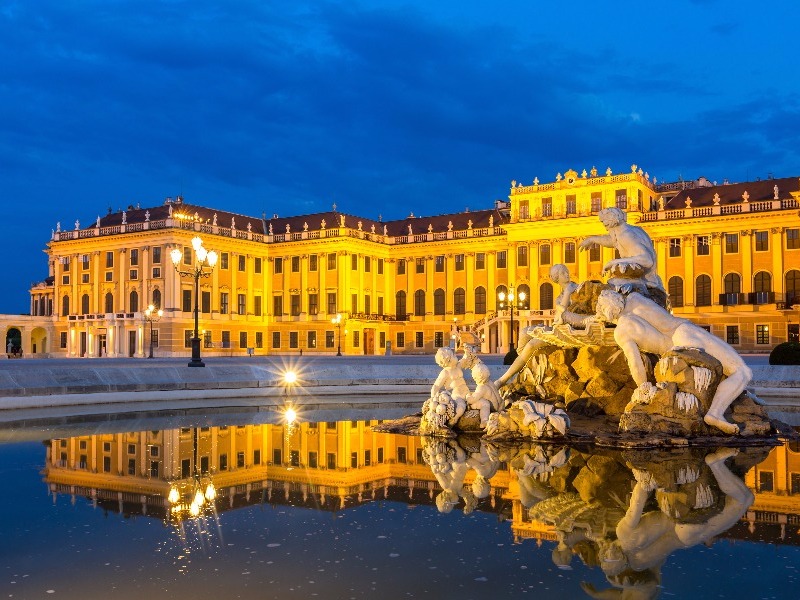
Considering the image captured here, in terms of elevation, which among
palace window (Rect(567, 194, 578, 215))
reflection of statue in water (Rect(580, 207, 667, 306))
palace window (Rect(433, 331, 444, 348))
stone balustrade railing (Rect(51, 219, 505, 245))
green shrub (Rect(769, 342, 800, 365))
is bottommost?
green shrub (Rect(769, 342, 800, 365))

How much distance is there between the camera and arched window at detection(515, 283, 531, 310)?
63231 millimetres

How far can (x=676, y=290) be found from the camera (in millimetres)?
60625

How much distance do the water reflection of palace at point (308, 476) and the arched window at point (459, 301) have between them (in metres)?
58.6

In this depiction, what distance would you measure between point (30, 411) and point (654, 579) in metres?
12.4

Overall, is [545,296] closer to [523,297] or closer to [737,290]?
[523,297]

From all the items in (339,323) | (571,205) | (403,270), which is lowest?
(339,323)

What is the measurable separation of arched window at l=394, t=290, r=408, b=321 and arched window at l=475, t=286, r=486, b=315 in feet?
21.8

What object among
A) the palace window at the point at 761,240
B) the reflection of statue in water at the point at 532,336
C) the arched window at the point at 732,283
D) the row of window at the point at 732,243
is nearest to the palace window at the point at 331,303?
the row of window at the point at 732,243

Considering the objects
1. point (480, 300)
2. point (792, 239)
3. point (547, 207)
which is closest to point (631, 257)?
point (792, 239)

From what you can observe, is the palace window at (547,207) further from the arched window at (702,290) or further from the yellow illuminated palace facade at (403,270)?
the arched window at (702,290)

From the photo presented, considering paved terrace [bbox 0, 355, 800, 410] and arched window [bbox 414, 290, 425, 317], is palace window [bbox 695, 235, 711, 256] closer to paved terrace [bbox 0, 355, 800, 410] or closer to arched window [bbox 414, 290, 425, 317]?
arched window [bbox 414, 290, 425, 317]

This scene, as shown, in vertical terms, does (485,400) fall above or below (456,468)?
above

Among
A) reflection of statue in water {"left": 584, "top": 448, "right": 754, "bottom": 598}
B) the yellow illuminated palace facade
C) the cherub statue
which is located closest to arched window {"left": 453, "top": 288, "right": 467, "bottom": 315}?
the yellow illuminated palace facade

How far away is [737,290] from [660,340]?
51706mm
